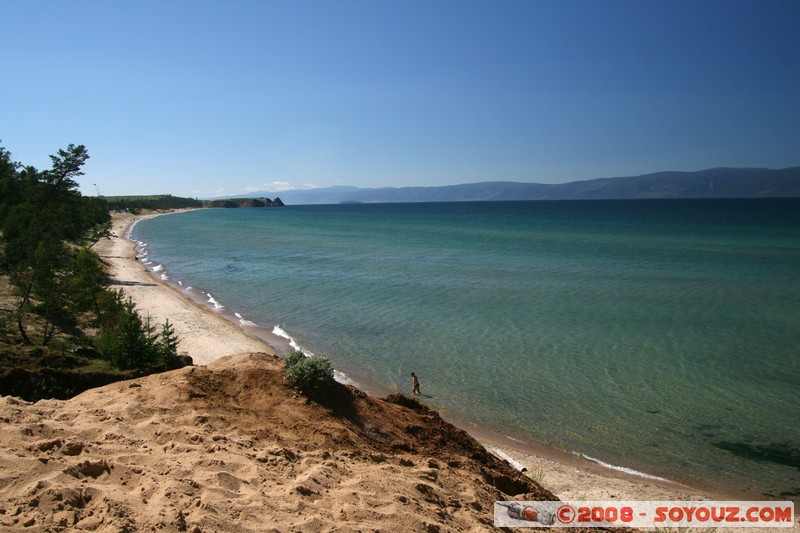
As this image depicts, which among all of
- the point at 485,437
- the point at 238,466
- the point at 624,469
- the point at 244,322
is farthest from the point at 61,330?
the point at 624,469

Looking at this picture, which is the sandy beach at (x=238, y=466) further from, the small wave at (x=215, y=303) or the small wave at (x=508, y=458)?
the small wave at (x=215, y=303)

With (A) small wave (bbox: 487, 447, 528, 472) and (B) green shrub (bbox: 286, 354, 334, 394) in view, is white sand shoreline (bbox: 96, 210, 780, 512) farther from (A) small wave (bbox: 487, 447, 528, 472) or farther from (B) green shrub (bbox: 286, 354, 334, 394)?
(B) green shrub (bbox: 286, 354, 334, 394)

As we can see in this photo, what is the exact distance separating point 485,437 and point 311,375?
19.2 feet

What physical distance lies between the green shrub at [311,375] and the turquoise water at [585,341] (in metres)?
6.12

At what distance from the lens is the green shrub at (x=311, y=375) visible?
8992mm

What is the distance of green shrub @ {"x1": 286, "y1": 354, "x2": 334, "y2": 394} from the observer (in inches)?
354

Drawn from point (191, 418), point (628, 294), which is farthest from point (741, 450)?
point (628, 294)

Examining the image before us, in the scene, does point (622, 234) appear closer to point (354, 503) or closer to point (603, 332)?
point (603, 332)

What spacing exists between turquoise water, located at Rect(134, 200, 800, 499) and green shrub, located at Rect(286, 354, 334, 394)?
6.12m

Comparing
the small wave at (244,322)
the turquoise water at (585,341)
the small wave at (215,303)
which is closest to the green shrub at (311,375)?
the turquoise water at (585,341)

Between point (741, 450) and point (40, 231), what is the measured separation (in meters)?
26.0

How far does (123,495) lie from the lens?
A: 18.4 feet

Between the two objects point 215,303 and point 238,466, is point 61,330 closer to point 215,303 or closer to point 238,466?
point 215,303

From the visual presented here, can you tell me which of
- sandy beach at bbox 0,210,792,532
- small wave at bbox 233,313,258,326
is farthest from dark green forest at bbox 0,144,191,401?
small wave at bbox 233,313,258,326
